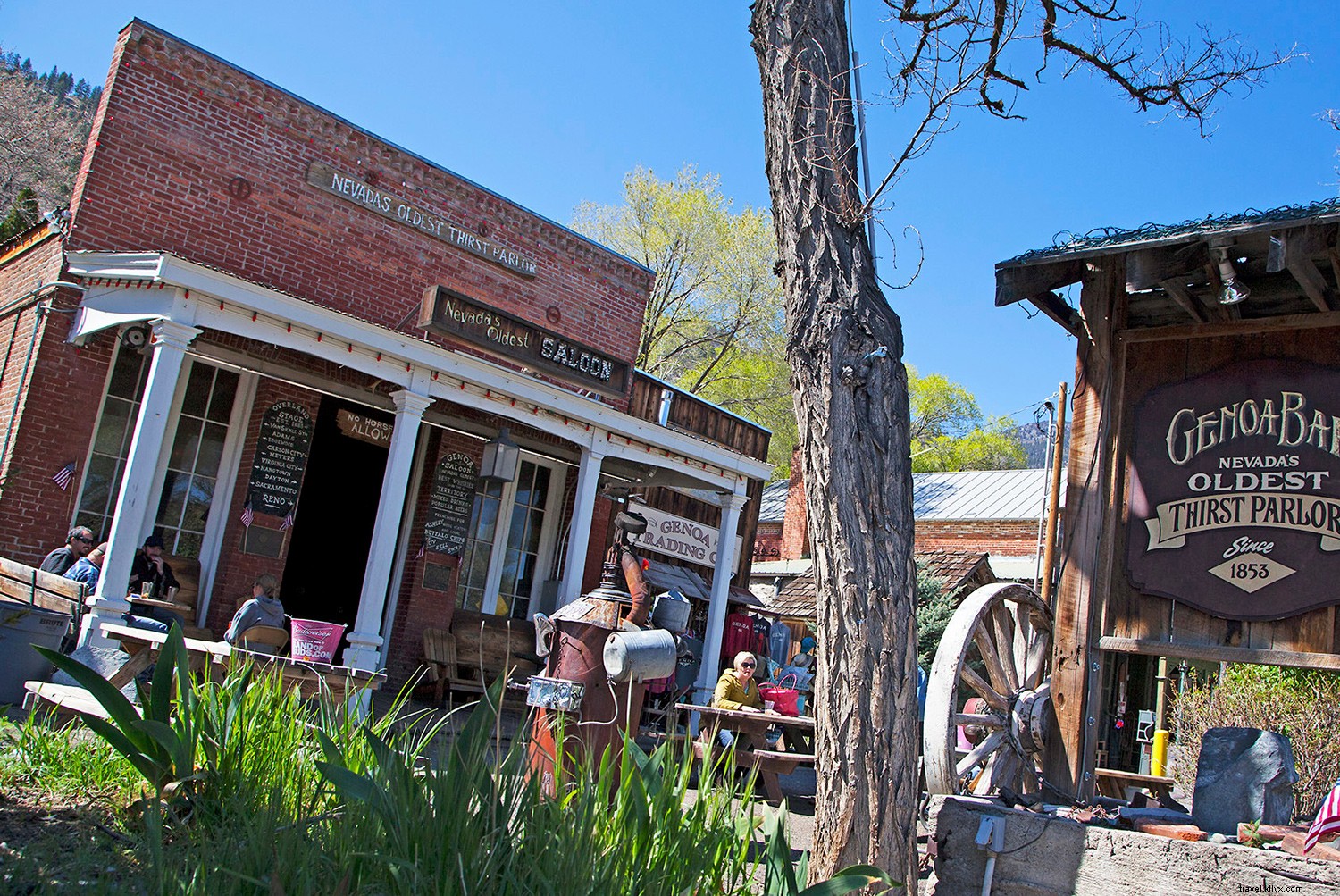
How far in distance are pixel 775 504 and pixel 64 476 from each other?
2258 centimetres

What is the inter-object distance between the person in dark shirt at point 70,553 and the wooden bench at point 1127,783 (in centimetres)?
790

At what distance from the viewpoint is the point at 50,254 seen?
Answer: 941 cm

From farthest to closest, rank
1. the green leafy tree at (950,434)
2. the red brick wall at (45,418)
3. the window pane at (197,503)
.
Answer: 1. the green leafy tree at (950,434)
2. the window pane at (197,503)
3. the red brick wall at (45,418)

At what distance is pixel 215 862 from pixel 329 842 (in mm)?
289

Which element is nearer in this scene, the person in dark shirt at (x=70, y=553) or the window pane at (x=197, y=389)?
the person in dark shirt at (x=70, y=553)

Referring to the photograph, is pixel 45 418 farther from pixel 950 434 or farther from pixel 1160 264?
pixel 950 434

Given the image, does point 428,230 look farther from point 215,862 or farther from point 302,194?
point 215,862

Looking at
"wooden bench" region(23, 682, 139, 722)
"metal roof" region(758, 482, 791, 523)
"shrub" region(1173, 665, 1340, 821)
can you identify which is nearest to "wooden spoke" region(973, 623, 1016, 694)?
"shrub" region(1173, 665, 1340, 821)

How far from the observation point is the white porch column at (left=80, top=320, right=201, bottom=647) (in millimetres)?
7496

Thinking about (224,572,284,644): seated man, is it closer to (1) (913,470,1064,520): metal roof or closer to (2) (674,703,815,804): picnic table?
(2) (674,703,815,804): picnic table

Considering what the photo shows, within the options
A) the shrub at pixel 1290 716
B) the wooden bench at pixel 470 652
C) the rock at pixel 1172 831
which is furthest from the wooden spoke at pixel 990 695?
the wooden bench at pixel 470 652

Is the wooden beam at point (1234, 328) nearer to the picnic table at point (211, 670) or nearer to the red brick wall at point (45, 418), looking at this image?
the picnic table at point (211, 670)

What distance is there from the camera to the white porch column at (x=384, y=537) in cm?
902

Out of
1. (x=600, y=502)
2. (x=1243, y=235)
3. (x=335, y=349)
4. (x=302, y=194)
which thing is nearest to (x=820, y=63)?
(x=1243, y=235)
